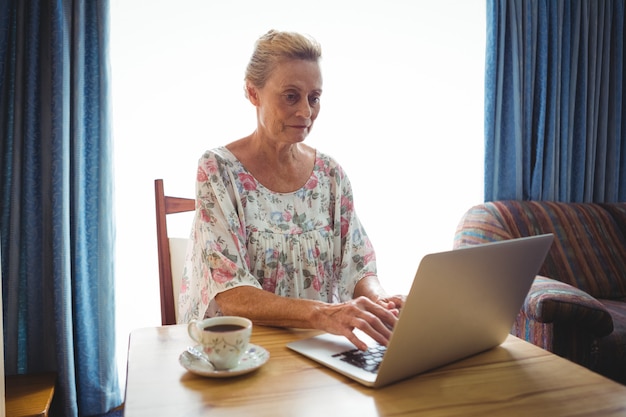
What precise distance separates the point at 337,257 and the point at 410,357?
28.2 inches

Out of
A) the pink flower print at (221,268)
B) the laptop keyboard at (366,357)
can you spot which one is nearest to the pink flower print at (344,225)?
the pink flower print at (221,268)

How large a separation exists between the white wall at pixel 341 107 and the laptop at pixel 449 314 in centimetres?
167

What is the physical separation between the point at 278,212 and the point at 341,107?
1441 mm

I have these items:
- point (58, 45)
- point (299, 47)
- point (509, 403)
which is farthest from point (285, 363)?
point (58, 45)

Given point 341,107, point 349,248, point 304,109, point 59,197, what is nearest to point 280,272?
point 349,248

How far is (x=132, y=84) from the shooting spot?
232 centimetres

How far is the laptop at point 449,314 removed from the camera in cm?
68

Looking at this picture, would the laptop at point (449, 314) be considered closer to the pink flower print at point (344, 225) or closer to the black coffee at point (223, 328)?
the black coffee at point (223, 328)

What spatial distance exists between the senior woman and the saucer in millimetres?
310

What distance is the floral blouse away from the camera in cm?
120

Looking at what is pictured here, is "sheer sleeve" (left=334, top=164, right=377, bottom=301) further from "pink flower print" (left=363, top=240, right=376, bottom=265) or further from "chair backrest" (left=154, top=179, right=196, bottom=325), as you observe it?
"chair backrest" (left=154, top=179, right=196, bottom=325)

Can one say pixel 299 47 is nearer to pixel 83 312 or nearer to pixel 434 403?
pixel 434 403

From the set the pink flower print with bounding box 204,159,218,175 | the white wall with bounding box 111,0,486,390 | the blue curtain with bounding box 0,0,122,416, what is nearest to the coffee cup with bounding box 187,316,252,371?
the pink flower print with bounding box 204,159,218,175

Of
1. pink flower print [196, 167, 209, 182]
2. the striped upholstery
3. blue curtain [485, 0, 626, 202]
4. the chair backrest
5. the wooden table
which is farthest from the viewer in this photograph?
blue curtain [485, 0, 626, 202]
